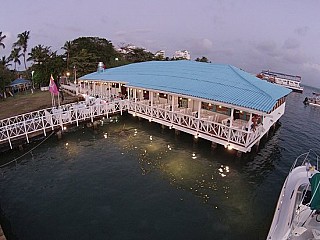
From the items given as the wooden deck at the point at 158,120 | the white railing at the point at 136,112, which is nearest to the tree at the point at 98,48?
the white railing at the point at 136,112

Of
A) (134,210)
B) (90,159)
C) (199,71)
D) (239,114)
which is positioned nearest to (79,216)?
(134,210)

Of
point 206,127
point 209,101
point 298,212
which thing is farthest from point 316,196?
point 206,127

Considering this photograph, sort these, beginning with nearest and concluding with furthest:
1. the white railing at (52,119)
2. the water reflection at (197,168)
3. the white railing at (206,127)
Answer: the water reflection at (197,168), the white railing at (206,127), the white railing at (52,119)

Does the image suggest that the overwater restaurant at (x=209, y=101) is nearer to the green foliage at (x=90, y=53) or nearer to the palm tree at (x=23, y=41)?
the green foliage at (x=90, y=53)

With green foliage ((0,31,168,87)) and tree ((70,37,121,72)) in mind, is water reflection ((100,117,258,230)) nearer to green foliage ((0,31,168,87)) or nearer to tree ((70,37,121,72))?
green foliage ((0,31,168,87))

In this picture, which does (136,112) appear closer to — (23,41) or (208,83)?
(208,83)
